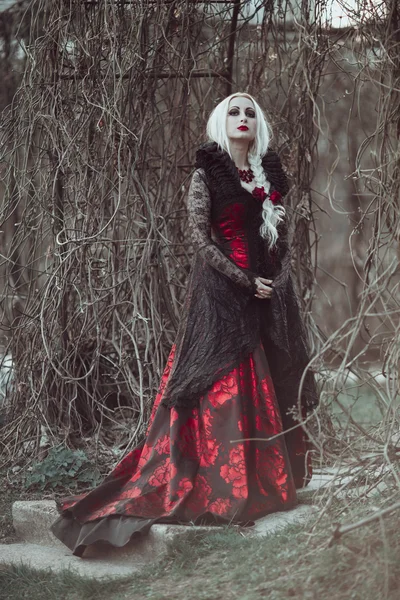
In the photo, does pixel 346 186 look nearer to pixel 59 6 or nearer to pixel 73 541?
pixel 59 6

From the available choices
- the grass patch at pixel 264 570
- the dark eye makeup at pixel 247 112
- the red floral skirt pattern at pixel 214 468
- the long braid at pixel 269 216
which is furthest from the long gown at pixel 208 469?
the dark eye makeup at pixel 247 112

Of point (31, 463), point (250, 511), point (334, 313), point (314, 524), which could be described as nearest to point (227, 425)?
point (250, 511)

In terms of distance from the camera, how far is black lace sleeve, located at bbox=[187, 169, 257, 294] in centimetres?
382

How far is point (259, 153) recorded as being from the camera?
4.08 metres

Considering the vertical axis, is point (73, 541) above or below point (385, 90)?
below

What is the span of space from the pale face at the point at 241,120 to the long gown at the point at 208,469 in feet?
1.02

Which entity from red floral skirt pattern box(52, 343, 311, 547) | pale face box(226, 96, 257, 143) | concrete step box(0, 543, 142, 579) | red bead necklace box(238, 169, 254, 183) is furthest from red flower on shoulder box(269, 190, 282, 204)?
concrete step box(0, 543, 142, 579)

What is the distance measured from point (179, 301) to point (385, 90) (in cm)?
256

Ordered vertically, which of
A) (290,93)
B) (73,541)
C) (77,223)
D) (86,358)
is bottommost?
(73,541)

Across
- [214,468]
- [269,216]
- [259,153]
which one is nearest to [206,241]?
→ [269,216]

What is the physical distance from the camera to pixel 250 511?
146 inches

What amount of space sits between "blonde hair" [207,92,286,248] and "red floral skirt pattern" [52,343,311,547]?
1.94 feet

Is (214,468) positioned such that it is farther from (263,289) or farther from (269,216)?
(269,216)

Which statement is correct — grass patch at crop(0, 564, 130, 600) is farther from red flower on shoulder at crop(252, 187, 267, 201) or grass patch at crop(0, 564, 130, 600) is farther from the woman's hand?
red flower on shoulder at crop(252, 187, 267, 201)
